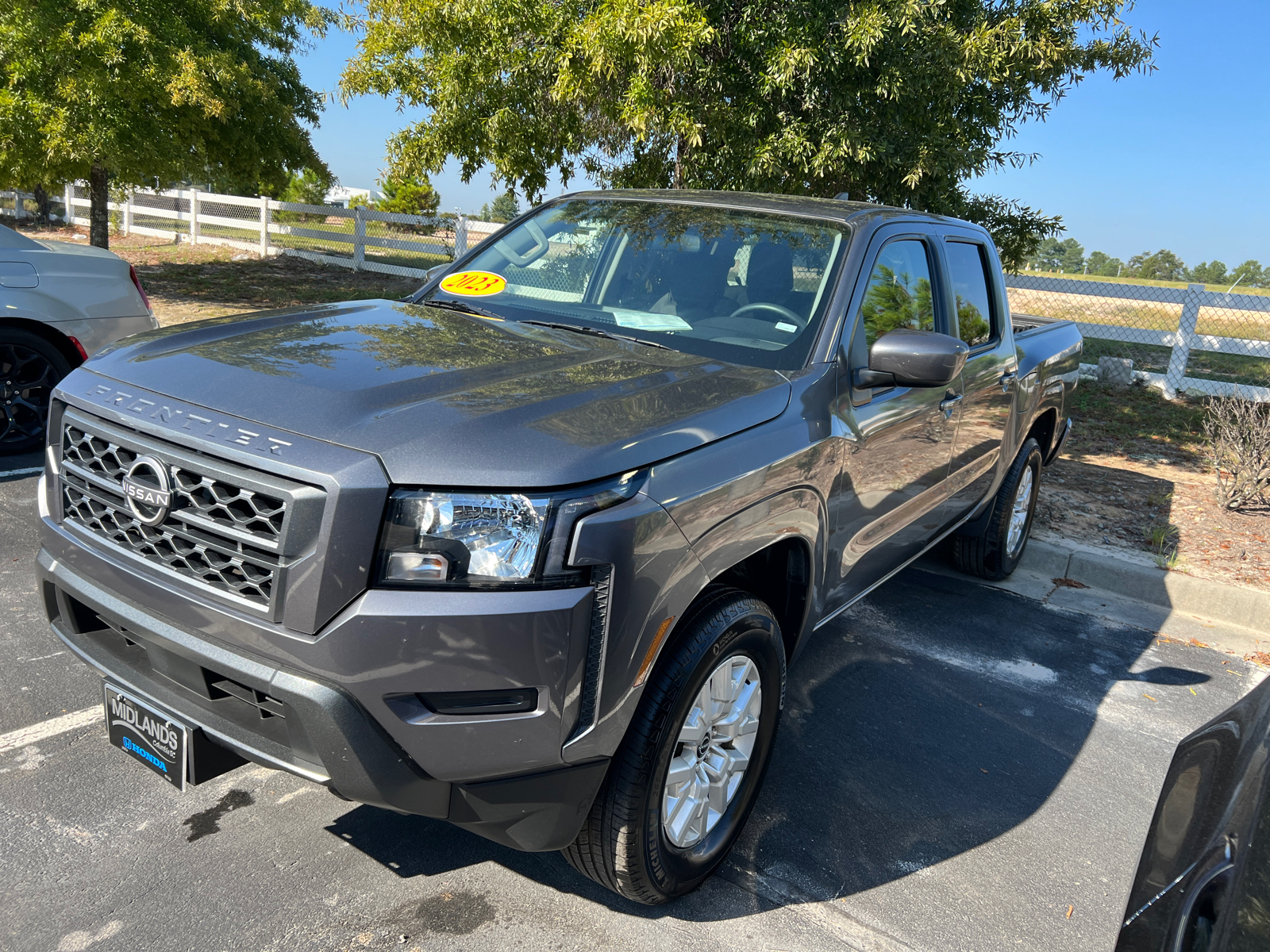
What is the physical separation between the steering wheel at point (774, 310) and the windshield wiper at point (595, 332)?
1.05 feet

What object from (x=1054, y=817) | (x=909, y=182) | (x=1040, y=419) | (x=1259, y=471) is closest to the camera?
(x=1054, y=817)

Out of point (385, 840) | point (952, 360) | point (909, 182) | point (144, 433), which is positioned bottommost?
point (385, 840)

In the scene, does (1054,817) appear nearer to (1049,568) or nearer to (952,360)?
(952,360)

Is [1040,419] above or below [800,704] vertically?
above

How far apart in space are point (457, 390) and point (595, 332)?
3.29 feet

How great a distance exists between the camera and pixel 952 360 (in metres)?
3.10

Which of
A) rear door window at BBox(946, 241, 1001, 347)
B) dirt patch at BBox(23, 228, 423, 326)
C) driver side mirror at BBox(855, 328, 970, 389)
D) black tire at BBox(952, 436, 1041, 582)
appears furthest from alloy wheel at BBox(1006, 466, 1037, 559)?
dirt patch at BBox(23, 228, 423, 326)

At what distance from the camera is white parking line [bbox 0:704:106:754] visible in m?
3.08

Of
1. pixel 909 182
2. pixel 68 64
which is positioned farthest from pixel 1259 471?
pixel 68 64

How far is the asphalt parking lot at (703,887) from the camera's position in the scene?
2.46 metres

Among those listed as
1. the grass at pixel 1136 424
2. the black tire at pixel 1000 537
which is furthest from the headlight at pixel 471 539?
the grass at pixel 1136 424

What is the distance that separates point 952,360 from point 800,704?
157 cm

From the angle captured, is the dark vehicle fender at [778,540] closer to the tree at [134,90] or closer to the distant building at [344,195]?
the tree at [134,90]

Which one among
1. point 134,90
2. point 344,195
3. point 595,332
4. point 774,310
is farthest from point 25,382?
point 344,195
